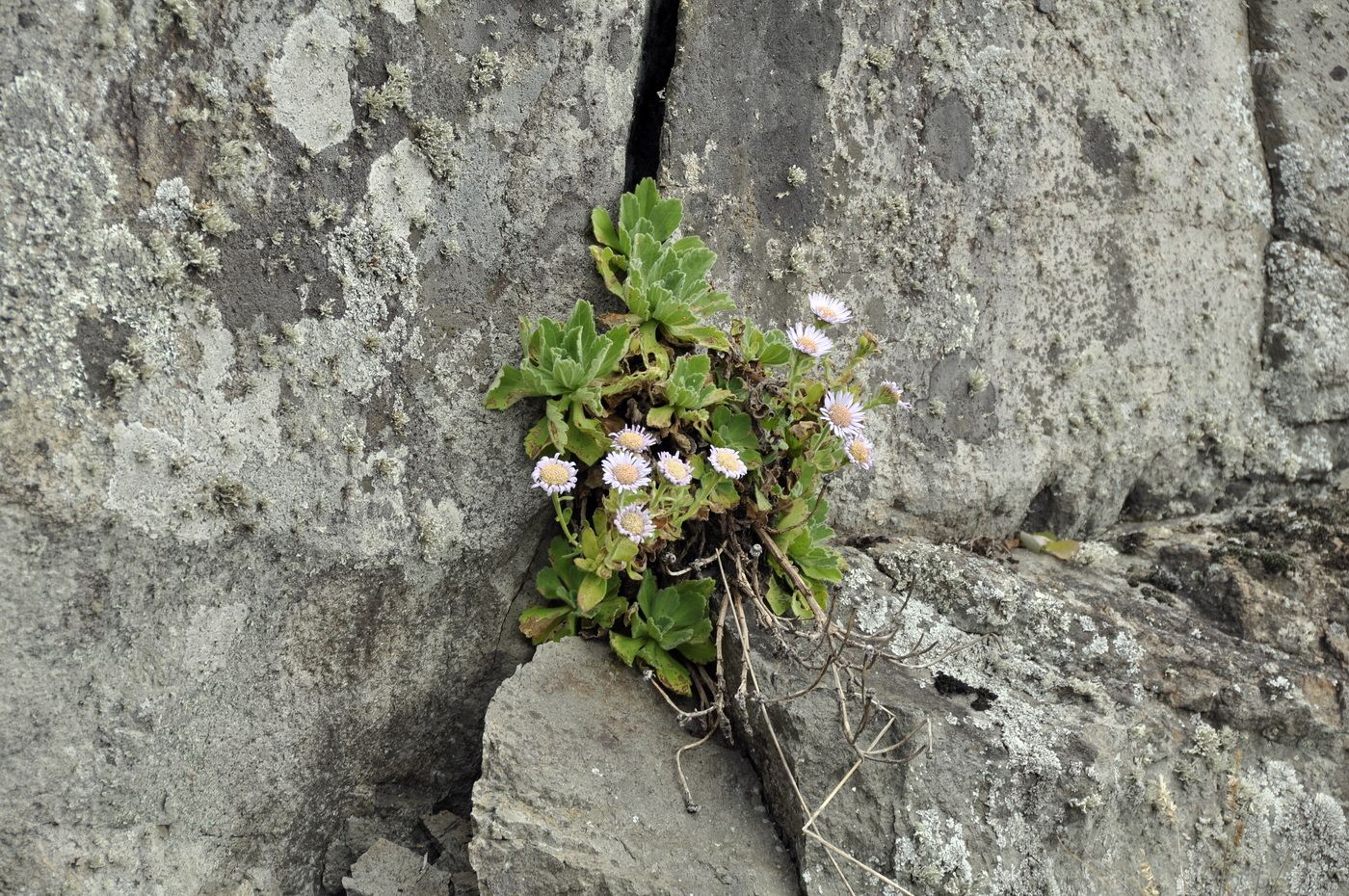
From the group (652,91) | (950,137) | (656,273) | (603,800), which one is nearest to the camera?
(603,800)

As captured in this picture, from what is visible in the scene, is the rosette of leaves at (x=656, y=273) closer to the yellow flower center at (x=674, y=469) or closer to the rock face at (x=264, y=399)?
the rock face at (x=264, y=399)

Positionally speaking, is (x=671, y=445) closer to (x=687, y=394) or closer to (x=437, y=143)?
(x=687, y=394)

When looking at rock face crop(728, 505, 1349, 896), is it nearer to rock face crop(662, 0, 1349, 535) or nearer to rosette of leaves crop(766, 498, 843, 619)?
rosette of leaves crop(766, 498, 843, 619)

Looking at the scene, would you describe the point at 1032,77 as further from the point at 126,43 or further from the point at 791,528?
the point at 126,43

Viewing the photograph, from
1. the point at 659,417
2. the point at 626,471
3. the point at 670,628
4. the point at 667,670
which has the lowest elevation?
the point at 667,670

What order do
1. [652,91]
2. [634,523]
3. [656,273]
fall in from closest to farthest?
1. [634,523]
2. [656,273]
3. [652,91]

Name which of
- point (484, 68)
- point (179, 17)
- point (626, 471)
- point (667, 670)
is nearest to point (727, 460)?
point (626, 471)

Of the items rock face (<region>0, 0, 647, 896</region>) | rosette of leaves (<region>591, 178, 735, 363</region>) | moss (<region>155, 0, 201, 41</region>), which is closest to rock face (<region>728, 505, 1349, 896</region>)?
rosette of leaves (<region>591, 178, 735, 363</region>)
